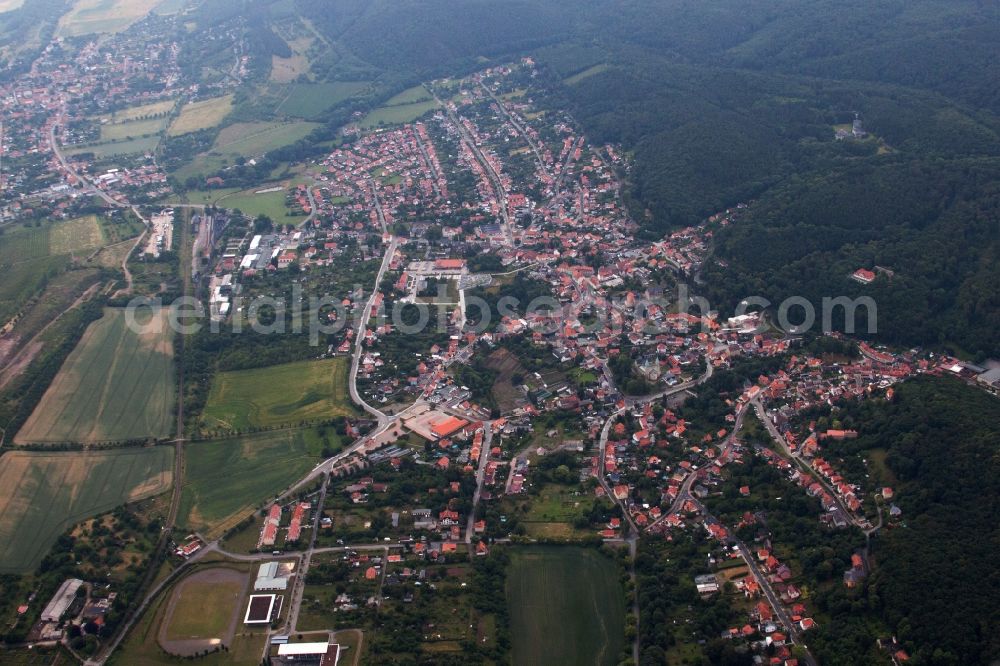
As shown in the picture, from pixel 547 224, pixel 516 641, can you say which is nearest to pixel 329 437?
pixel 516 641

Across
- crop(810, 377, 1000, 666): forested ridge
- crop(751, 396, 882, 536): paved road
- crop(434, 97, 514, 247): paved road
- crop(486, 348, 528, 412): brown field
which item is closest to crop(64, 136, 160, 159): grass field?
crop(434, 97, 514, 247): paved road

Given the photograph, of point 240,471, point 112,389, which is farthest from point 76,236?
point 240,471

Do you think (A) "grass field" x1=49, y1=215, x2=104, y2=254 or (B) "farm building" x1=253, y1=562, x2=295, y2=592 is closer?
(B) "farm building" x1=253, y1=562, x2=295, y2=592

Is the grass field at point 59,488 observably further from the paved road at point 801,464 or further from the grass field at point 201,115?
the grass field at point 201,115

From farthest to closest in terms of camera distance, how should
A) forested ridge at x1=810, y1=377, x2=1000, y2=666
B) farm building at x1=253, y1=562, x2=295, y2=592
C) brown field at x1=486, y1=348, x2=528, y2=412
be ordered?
1. brown field at x1=486, y1=348, x2=528, y2=412
2. farm building at x1=253, y1=562, x2=295, y2=592
3. forested ridge at x1=810, y1=377, x2=1000, y2=666

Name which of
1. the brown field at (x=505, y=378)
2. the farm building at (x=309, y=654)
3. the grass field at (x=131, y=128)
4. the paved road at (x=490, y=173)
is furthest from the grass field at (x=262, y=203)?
the farm building at (x=309, y=654)

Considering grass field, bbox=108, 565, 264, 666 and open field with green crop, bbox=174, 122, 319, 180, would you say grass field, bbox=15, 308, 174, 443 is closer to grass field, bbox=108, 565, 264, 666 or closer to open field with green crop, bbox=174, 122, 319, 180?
grass field, bbox=108, 565, 264, 666

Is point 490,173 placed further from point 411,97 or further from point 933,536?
point 933,536
